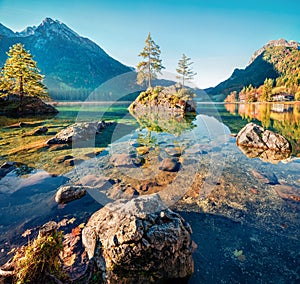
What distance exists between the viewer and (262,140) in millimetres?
12641

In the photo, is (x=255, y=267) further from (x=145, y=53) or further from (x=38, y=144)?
(x=145, y=53)

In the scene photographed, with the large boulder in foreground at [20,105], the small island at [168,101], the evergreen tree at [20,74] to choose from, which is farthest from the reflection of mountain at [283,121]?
the large boulder in foreground at [20,105]

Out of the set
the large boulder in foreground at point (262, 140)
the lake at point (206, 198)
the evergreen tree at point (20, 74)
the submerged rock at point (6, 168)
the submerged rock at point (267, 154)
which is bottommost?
the lake at point (206, 198)

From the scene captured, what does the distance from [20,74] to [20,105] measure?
557cm

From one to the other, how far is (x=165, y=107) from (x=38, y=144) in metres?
32.4

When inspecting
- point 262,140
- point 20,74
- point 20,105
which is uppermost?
point 20,74

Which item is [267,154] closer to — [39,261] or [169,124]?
[39,261]

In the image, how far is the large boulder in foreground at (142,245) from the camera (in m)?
2.94

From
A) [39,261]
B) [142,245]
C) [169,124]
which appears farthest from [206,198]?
[169,124]

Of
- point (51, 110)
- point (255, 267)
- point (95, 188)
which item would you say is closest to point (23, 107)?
point (51, 110)

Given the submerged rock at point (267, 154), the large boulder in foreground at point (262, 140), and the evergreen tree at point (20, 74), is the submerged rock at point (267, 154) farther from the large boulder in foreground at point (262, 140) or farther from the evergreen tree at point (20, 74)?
the evergreen tree at point (20, 74)

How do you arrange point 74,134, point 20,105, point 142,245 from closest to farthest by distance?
point 142,245 → point 74,134 → point 20,105

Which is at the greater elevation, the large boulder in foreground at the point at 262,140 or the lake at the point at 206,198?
the large boulder in foreground at the point at 262,140

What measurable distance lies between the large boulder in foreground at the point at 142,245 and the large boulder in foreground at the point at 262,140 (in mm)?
11566
